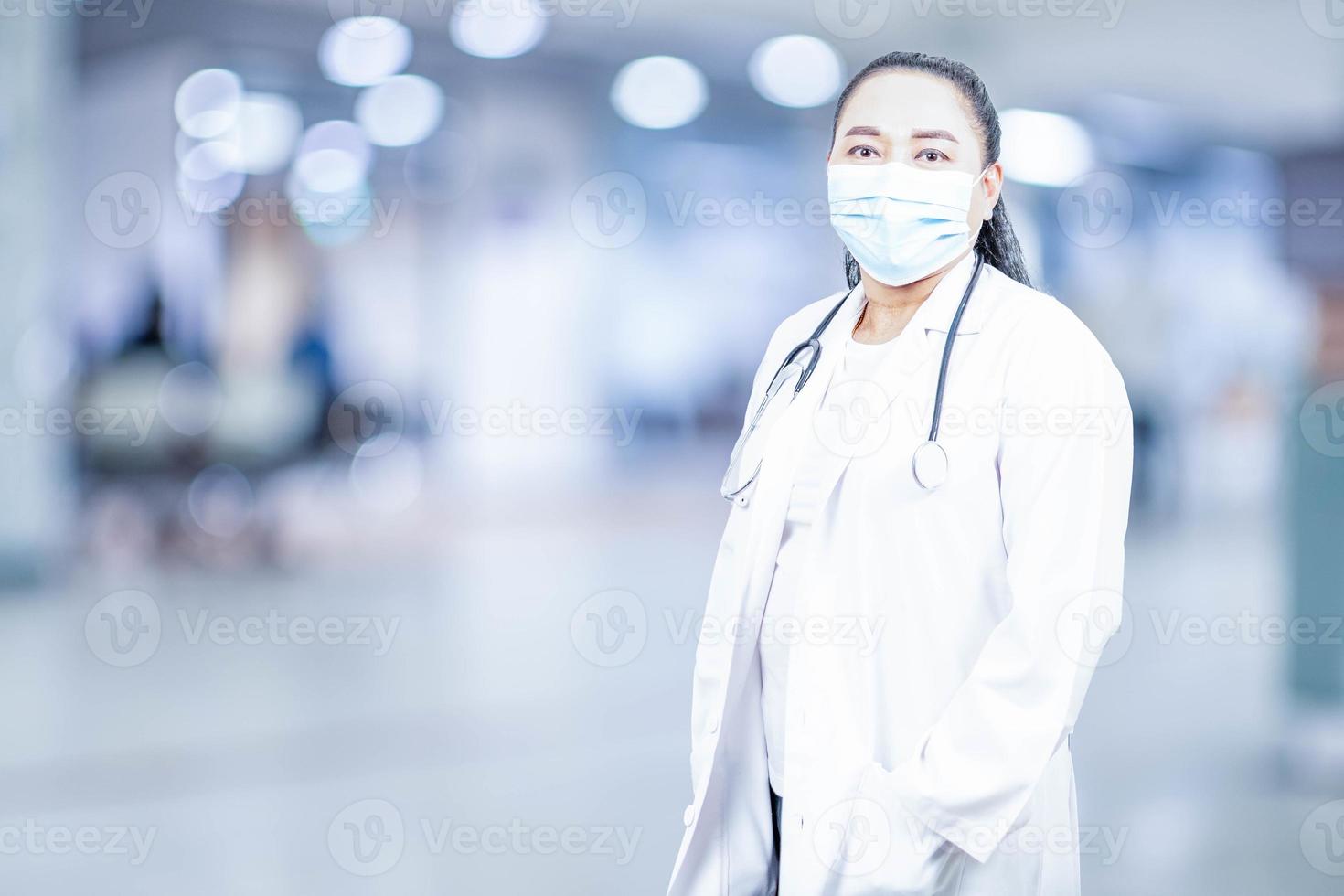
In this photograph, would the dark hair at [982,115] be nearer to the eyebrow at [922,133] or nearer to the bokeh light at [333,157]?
the eyebrow at [922,133]

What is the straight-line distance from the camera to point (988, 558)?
4.33ft

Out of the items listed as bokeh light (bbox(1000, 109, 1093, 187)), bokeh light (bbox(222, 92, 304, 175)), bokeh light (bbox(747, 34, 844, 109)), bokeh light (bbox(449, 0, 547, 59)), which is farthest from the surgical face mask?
bokeh light (bbox(1000, 109, 1093, 187))

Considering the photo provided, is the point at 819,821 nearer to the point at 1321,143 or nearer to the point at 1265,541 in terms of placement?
the point at 1265,541

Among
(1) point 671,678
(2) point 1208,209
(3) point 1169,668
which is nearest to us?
(1) point 671,678

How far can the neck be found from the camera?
4.92 feet

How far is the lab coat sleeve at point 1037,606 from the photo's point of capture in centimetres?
124

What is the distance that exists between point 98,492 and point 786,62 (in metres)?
6.05

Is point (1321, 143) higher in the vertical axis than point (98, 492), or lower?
higher

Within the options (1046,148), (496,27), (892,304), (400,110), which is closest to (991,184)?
(892,304)

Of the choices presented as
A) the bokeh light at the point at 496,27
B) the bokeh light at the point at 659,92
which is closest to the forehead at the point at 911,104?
the bokeh light at the point at 496,27

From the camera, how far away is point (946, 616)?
4.36ft

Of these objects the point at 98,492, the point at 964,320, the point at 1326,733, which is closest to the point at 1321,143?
the point at 1326,733

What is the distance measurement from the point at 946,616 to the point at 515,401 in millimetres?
9313

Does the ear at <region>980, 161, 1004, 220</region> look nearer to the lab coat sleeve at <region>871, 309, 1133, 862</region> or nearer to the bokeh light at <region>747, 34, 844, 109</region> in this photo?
the lab coat sleeve at <region>871, 309, 1133, 862</region>
